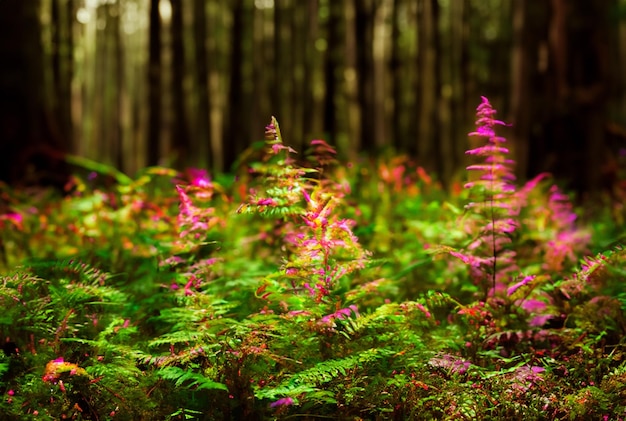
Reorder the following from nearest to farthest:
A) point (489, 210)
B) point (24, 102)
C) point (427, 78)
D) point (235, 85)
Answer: point (489, 210) < point (24, 102) < point (427, 78) < point (235, 85)

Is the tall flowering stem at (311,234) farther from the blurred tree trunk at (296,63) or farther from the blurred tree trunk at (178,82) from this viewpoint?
the blurred tree trunk at (296,63)

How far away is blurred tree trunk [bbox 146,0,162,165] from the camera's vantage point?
12.2 meters

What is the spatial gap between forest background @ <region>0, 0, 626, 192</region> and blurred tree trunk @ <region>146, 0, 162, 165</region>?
23 mm

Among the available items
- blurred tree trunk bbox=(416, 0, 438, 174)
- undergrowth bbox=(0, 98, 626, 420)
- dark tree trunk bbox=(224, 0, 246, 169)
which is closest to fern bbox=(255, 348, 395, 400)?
undergrowth bbox=(0, 98, 626, 420)

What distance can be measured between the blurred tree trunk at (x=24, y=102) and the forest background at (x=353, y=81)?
0.02 meters

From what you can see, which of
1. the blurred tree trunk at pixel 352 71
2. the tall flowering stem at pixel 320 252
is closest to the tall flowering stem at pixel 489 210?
the tall flowering stem at pixel 320 252

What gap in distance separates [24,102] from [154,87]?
4.45m

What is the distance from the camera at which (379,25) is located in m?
18.6

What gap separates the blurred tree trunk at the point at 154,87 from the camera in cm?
1219

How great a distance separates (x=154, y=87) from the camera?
513 inches

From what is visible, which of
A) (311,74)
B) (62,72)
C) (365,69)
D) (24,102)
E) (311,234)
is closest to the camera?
(311,234)

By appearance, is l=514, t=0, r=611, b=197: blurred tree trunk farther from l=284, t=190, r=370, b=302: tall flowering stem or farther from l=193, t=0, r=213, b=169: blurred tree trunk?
l=193, t=0, r=213, b=169: blurred tree trunk

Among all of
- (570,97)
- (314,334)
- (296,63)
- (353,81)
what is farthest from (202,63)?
(314,334)

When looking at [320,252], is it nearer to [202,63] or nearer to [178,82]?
[178,82]
